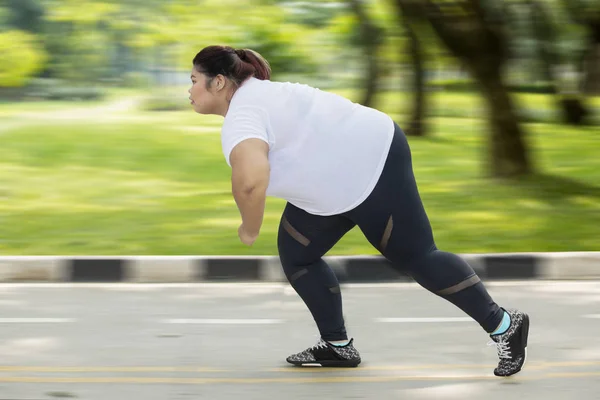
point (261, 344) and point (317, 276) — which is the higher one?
point (317, 276)

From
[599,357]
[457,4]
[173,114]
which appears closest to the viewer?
[599,357]

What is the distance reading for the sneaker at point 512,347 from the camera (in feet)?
15.5

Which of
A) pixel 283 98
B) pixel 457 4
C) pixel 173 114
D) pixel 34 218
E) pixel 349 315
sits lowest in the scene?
pixel 173 114

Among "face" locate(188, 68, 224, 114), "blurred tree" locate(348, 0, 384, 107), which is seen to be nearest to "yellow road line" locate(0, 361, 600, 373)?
"face" locate(188, 68, 224, 114)

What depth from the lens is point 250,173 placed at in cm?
422

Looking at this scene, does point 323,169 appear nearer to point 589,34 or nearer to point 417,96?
point 589,34

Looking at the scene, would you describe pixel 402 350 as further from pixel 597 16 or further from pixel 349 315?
pixel 597 16

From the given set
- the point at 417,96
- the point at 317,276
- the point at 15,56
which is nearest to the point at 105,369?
the point at 317,276

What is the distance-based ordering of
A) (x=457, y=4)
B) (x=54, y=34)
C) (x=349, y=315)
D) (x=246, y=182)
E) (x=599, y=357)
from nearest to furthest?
(x=246, y=182) < (x=599, y=357) < (x=349, y=315) < (x=457, y=4) < (x=54, y=34)

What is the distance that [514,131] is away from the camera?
11.6 m

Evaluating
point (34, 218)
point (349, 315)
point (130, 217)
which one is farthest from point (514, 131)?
point (349, 315)

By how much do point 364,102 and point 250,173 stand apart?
15603 millimetres

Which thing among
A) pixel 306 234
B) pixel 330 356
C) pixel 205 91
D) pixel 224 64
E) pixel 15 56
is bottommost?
pixel 15 56

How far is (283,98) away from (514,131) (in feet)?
24.7
